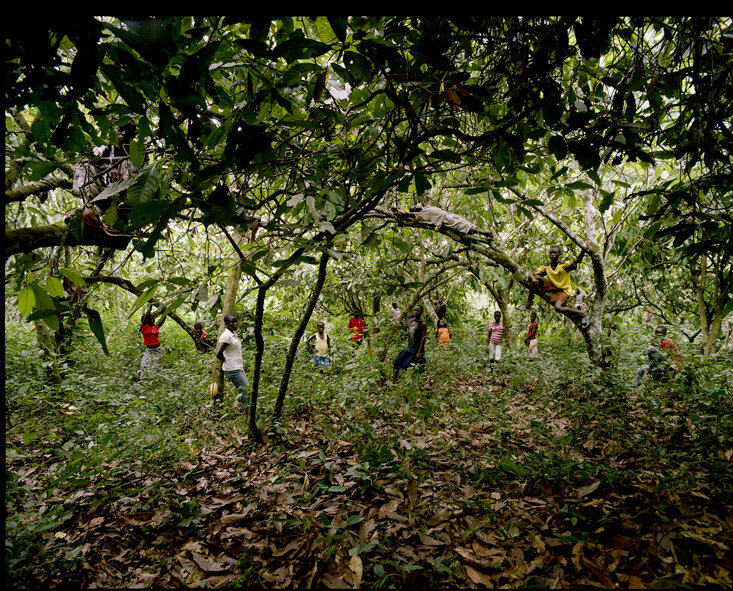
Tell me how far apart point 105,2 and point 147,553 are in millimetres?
3328

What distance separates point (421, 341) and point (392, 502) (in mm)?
4406

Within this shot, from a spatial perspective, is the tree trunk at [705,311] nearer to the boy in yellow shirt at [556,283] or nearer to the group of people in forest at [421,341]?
the group of people in forest at [421,341]

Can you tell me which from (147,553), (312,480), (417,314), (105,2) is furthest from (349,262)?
(105,2)

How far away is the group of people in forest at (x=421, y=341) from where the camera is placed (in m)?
5.88

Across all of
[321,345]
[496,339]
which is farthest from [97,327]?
[496,339]

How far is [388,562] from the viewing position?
2.35 m

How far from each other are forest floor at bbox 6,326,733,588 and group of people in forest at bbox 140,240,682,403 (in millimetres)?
1121

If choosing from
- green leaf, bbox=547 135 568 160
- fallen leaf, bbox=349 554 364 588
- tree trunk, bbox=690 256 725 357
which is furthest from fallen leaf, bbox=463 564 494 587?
tree trunk, bbox=690 256 725 357

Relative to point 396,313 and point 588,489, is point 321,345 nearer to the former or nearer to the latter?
point 396,313

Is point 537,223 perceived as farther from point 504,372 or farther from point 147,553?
point 147,553

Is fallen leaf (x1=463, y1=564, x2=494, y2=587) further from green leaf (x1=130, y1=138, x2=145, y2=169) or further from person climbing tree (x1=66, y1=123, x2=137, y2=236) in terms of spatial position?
person climbing tree (x1=66, y1=123, x2=137, y2=236)

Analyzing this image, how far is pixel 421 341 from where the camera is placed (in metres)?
7.28

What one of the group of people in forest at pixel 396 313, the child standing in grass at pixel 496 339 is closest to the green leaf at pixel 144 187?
the group of people in forest at pixel 396 313

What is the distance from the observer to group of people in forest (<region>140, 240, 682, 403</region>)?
232 inches
